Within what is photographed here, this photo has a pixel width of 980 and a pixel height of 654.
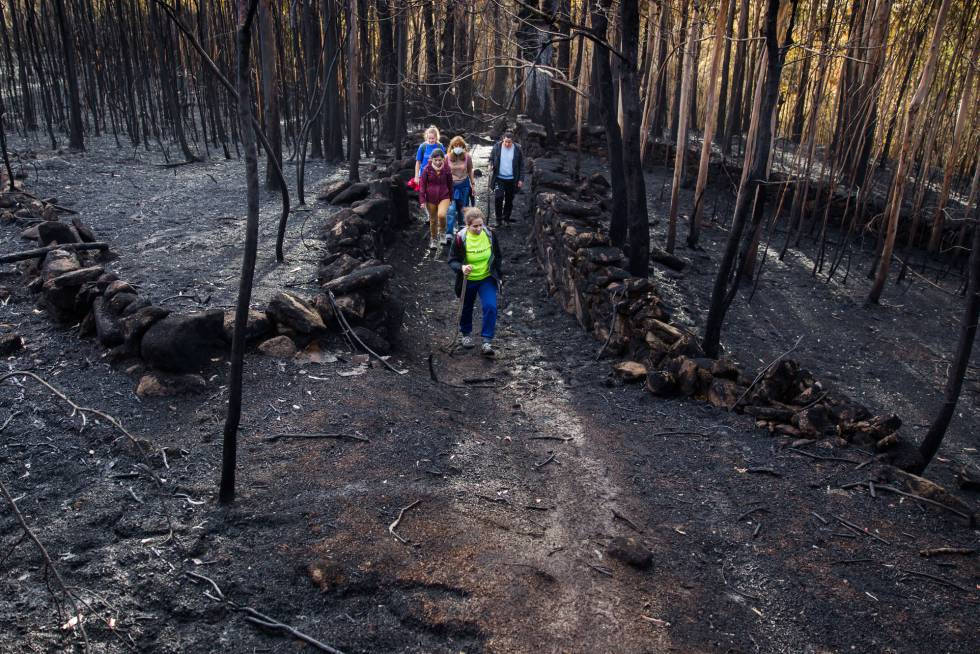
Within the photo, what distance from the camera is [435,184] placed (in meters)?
10.0

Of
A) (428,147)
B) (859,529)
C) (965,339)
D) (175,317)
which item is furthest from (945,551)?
(428,147)

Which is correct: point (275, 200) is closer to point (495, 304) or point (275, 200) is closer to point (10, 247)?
point (10, 247)

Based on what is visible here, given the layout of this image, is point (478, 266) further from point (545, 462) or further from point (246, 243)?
point (246, 243)

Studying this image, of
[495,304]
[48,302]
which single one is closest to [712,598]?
[495,304]

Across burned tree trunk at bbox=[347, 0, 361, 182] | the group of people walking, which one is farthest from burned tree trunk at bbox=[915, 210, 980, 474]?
burned tree trunk at bbox=[347, 0, 361, 182]

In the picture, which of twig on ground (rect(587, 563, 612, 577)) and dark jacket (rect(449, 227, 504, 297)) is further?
dark jacket (rect(449, 227, 504, 297))

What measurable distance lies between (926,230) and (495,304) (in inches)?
462

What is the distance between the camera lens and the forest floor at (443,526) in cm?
351

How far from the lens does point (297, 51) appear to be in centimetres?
1432

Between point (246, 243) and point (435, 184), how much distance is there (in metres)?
6.75

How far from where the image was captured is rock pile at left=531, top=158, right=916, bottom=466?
5.64 meters

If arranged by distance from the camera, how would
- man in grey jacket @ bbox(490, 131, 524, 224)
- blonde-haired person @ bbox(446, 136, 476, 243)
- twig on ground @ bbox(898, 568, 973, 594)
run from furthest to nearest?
man in grey jacket @ bbox(490, 131, 524, 224) < blonde-haired person @ bbox(446, 136, 476, 243) < twig on ground @ bbox(898, 568, 973, 594)

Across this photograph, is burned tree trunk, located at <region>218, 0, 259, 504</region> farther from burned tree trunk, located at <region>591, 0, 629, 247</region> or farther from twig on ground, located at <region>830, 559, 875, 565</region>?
burned tree trunk, located at <region>591, 0, 629, 247</region>

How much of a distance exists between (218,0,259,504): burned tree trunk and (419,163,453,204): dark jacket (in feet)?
20.5
